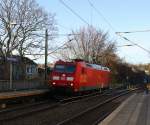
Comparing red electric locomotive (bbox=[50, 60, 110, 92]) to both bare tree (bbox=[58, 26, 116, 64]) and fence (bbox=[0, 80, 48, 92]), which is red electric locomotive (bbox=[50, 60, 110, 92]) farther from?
bare tree (bbox=[58, 26, 116, 64])

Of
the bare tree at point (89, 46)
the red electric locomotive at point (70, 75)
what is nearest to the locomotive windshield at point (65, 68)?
the red electric locomotive at point (70, 75)

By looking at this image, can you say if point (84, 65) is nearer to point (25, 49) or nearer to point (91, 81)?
point (91, 81)

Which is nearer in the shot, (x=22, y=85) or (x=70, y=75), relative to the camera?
(x=70, y=75)

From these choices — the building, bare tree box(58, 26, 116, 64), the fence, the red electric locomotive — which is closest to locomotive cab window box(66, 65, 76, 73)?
the red electric locomotive

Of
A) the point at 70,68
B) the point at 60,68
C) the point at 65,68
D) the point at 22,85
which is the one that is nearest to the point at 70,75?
the point at 70,68

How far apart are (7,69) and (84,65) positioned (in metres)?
23.1

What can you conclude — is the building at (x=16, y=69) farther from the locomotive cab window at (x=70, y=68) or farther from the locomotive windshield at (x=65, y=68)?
the locomotive cab window at (x=70, y=68)

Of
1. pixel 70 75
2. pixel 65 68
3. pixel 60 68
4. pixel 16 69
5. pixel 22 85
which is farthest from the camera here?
pixel 16 69

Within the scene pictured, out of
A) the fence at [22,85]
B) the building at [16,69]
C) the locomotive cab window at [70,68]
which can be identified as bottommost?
the fence at [22,85]

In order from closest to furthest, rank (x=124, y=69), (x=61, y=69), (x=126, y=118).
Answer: (x=126, y=118)
(x=61, y=69)
(x=124, y=69)

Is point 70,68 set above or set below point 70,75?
above

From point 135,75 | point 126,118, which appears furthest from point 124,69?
point 126,118

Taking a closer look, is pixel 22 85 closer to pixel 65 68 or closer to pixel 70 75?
pixel 65 68

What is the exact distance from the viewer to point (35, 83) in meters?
Answer: 48.1
